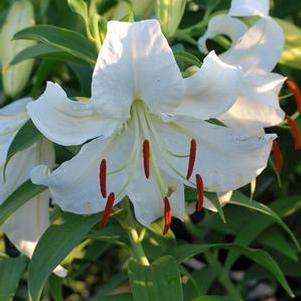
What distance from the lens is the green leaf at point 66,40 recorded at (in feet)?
3.01

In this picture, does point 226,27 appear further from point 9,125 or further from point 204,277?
point 204,277

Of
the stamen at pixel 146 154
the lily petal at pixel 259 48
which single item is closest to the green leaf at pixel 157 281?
the stamen at pixel 146 154

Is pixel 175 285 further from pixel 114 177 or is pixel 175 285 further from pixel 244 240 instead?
pixel 244 240

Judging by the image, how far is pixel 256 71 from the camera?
99 centimetres

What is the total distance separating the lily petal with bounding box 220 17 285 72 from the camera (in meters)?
0.99

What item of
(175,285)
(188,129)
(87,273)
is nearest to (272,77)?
(188,129)

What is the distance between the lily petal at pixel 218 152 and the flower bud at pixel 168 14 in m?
0.14

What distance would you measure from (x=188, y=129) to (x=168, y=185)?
0.21ft

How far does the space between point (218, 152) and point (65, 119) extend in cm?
17

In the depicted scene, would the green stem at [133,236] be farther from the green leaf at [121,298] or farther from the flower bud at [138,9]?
the flower bud at [138,9]

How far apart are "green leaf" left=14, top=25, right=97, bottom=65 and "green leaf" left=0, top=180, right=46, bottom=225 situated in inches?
6.0

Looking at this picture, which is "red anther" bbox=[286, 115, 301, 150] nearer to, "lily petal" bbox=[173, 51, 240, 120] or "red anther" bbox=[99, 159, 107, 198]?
"lily petal" bbox=[173, 51, 240, 120]

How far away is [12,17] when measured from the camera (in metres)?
1.15

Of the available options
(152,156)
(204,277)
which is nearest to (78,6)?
(152,156)
